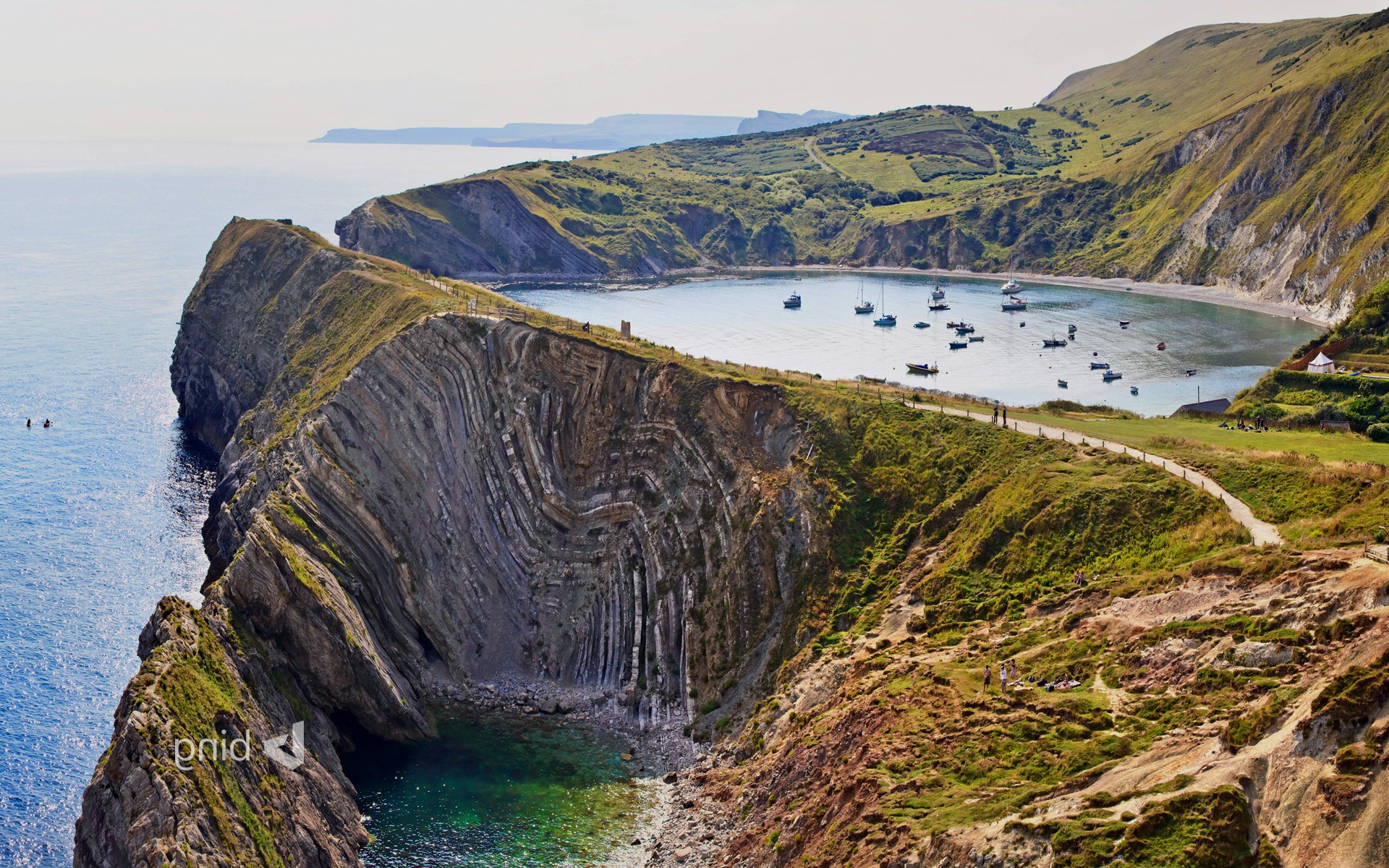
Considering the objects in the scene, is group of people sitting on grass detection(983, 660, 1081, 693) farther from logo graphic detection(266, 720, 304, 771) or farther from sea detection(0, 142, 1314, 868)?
logo graphic detection(266, 720, 304, 771)

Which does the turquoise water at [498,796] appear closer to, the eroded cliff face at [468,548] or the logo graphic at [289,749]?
the eroded cliff face at [468,548]

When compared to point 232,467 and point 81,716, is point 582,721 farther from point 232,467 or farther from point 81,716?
point 232,467

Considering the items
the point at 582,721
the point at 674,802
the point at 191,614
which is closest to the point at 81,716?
the point at 191,614

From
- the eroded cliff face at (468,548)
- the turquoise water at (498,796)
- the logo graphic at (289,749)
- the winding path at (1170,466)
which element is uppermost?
the winding path at (1170,466)

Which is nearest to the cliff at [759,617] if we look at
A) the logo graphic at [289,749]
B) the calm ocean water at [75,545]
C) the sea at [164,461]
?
the logo graphic at [289,749]

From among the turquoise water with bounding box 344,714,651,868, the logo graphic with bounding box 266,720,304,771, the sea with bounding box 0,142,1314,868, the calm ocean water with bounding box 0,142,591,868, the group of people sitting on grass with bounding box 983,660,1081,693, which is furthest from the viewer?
the calm ocean water with bounding box 0,142,591,868

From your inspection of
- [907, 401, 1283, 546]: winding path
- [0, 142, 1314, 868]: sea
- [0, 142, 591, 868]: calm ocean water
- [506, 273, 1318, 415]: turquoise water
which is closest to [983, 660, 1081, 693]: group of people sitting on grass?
[907, 401, 1283, 546]: winding path

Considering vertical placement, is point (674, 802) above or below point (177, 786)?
below
